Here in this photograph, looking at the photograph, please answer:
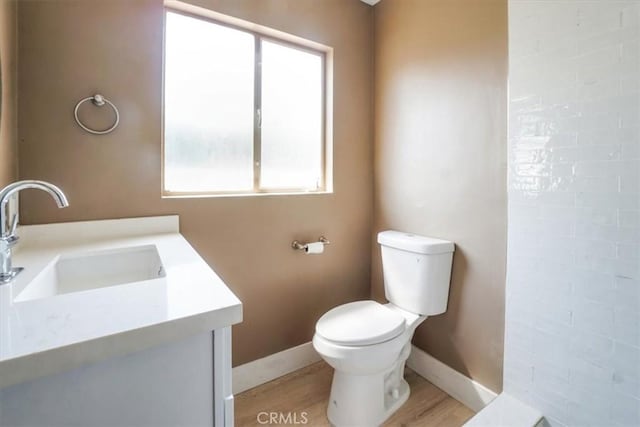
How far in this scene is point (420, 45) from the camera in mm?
1816

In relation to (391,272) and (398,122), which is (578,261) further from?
(398,122)

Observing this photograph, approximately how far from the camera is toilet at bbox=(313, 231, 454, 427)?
1.37m

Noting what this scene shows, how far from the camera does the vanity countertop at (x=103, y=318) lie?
0.49 meters

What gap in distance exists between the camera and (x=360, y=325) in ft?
4.79

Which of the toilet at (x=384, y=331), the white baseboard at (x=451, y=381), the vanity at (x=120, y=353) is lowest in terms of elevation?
the white baseboard at (x=451, y=381)

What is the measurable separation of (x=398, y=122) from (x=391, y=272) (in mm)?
939

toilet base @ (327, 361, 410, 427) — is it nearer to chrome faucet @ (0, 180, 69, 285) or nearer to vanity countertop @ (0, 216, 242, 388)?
vanity countertop @ (0, 216, 242, 388)

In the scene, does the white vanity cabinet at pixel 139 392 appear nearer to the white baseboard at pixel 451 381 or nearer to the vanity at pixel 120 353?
the vanity at pixel 120 353

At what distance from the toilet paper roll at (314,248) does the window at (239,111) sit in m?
0.37

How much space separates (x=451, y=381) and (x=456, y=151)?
4.10 feet

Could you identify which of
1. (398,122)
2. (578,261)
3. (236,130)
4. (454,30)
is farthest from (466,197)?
(236,130)

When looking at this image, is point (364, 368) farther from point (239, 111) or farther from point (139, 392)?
point (239, 111)

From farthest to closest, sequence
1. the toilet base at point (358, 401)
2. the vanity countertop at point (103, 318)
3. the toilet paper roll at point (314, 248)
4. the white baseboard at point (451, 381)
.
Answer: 1. the toilet paper roll at point (314, 248)
2. the white baseboard at point (451, 381)
3. the toilet base at point (358, 401)
4. the vanity countertop at point (103, 318)

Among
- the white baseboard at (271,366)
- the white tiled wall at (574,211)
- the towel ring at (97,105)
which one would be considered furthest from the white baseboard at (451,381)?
the towel ring at (97,105)
